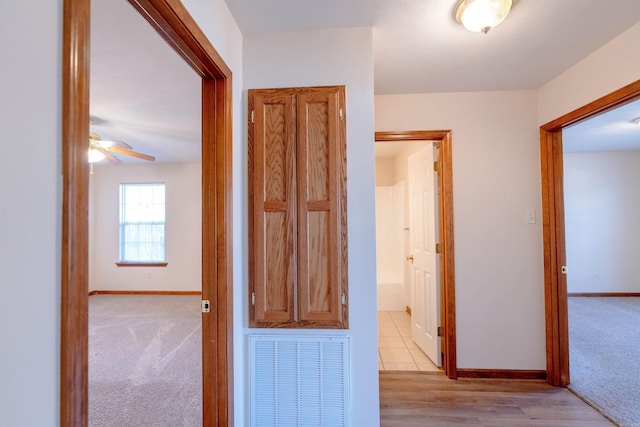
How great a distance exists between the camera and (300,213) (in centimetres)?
160

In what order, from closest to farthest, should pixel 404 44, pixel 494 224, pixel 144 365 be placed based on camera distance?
pixel 404 44, pixel 494 224, pixel 144 365

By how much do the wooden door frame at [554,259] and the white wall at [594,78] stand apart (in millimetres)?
153

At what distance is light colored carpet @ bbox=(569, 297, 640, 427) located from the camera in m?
2.07

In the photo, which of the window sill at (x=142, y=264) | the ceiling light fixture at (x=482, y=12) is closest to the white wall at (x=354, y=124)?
the ceiling light fixture at (x=482, y=12)

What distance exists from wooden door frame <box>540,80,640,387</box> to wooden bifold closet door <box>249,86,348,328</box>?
1.92m

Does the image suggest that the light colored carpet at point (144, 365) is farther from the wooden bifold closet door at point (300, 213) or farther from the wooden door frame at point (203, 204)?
the wooden bifold closet door at point (300, 213)

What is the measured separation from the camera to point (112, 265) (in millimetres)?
4523

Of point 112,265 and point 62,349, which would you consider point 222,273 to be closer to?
point 62,349

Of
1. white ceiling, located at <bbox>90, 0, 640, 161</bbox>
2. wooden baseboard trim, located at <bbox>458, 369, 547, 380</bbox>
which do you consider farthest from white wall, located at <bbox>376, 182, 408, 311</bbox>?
white ceiling, located at <bbox>90, 0, 640, 161</bbox>

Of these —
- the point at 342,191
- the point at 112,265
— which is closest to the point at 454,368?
the point at 342,191

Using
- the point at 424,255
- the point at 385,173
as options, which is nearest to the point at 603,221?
the point at 385,173

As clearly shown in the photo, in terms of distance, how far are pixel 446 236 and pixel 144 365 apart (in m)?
3.02

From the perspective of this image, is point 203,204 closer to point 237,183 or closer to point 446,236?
point 237,183

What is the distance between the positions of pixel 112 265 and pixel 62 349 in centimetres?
481
